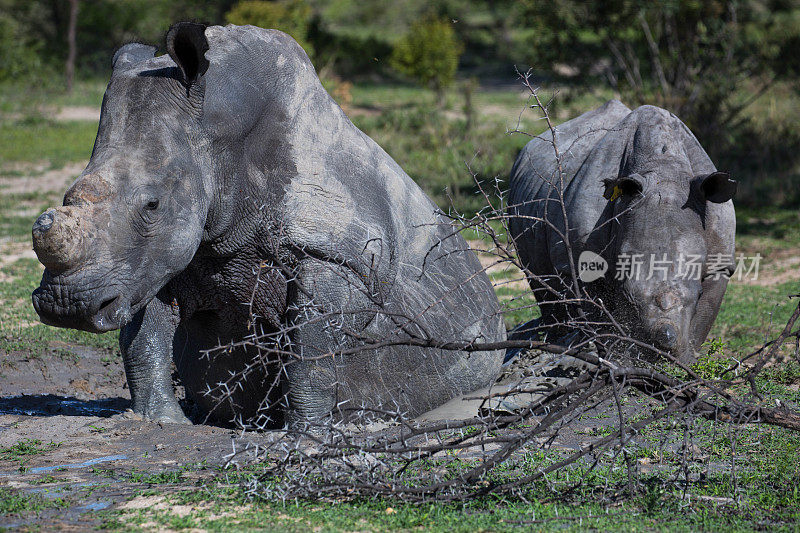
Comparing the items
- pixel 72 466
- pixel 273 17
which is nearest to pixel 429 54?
pixel 273 17

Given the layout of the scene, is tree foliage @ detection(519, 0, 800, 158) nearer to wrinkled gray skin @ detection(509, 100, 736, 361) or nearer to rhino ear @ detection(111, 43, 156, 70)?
wrinkled gray skin @ detection(509, 100, 736, 361)

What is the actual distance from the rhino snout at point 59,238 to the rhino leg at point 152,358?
38.4 inches

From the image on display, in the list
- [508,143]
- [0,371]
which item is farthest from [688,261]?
[508,143]

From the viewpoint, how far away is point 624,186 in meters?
6.32

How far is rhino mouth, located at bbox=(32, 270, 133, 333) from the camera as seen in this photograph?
430 cm

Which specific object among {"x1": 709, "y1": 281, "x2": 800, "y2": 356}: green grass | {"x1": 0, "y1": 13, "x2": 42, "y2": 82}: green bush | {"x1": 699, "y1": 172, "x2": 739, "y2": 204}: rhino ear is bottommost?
{"x1": 709, "y1": 281, "x2": 800, "y2": 356}: green grass

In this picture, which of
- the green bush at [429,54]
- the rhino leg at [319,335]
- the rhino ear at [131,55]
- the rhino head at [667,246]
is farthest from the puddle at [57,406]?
the green bush at [429,54]

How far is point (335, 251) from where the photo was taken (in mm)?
4859

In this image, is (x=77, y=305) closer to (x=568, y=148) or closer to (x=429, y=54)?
(x=568, y=148)

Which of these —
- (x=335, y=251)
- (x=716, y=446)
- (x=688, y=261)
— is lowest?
(x=716, y=446)

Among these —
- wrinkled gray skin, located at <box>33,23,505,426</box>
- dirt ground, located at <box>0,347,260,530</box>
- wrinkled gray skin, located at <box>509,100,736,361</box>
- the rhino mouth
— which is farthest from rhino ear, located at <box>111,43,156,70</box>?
wrinkled gray skin, located at <box>509,100,736,361</box>

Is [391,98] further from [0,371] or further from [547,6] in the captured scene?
[0,371]

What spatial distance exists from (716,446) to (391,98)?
1726cm

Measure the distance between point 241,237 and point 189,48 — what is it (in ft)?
2.99
